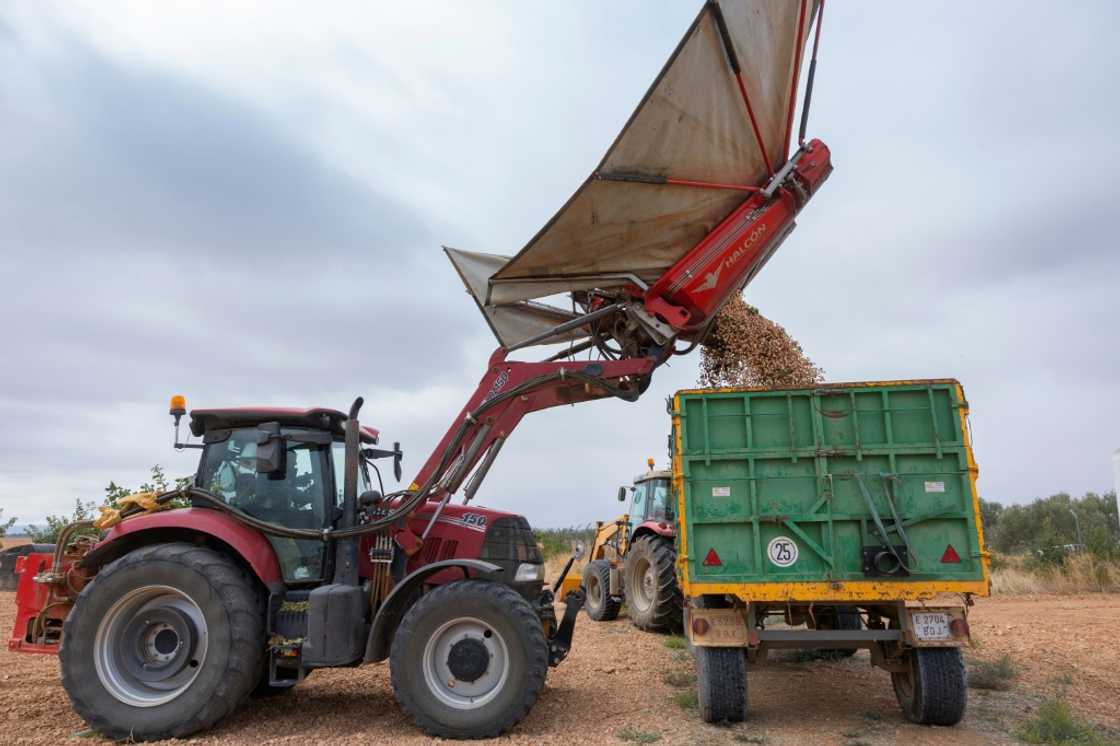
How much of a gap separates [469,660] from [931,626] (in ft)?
11.0

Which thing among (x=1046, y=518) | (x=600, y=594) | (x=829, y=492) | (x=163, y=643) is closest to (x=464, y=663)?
(x=163, y=643)

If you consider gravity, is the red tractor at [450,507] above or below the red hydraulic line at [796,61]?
below

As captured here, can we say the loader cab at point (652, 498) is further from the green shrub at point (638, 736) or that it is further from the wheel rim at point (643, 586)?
the green shrub at point (638, 736)

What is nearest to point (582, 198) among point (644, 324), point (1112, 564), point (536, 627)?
point (644, 324)

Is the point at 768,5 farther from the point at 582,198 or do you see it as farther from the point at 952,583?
the point at 952,583

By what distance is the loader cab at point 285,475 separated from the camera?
624cm

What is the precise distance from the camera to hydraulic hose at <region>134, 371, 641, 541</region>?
6184 mm

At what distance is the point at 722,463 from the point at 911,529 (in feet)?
4.73

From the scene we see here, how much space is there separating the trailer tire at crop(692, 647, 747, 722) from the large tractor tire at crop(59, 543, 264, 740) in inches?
130

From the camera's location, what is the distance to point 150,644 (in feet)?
19.5

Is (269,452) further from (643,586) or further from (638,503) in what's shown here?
(638,503)

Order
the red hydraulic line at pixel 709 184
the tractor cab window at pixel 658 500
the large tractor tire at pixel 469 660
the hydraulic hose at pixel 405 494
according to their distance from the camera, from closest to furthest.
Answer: the large tractor tire at pixel 469 660 → the hydraulic hose at pixel 405 494 → the red hydraulic line at pixel 709 184 → the tractor cab window at pixel 658 500

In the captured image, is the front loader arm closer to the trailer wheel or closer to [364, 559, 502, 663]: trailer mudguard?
[364, 559, 502, 663]: trailer mudguard

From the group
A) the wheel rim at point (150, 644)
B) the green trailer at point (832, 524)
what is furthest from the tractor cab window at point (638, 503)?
the wheel rim at point (150, 644)
